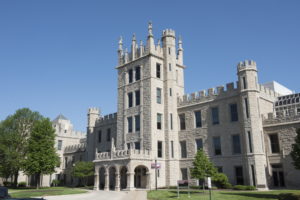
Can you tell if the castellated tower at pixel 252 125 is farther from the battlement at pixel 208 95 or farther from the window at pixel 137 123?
the window at pixel 137 123

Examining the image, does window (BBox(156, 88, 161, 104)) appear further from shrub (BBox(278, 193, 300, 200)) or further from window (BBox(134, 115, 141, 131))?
shrub (BBox(278, 193, 300, 200))

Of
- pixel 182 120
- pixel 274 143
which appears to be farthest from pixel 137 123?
pixel 274 143

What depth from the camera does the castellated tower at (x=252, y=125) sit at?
106 feet

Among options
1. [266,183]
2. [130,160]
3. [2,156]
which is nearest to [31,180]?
[2,156]

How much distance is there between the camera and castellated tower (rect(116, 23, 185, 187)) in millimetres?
39625

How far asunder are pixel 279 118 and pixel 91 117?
32155mm

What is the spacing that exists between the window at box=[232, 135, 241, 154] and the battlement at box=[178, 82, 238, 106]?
5252 millimetres

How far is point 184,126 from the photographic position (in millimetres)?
41344

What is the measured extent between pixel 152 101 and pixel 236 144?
12155mm

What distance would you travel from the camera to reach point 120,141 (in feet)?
143

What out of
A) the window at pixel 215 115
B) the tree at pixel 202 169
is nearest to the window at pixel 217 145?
the window at pixel 215 115

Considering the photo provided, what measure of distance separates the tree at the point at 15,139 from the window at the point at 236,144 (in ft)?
104

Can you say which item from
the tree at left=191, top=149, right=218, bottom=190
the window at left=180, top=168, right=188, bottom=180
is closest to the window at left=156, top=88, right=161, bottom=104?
the window at left=180, top=168, right=188, bottom=180

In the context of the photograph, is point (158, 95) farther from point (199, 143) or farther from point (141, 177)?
point (141, 177)
